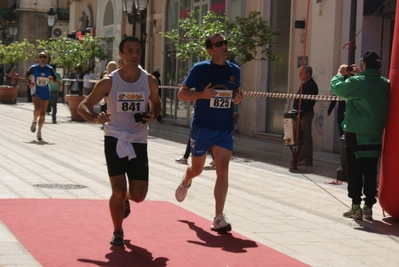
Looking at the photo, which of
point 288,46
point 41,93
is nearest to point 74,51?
point 288,46

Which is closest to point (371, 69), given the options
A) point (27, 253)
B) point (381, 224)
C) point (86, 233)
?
point (381, 224)

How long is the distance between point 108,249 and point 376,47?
12433 mm

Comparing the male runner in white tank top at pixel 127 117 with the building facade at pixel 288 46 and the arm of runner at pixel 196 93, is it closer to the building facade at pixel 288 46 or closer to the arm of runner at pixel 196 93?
the arm of runner at pixel 196 93

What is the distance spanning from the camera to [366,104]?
385 inches

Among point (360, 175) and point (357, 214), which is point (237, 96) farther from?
point (357, 214)

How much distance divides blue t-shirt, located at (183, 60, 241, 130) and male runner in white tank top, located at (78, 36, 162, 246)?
1053 millimetres

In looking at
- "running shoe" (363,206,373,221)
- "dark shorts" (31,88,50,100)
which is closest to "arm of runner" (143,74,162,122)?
"running shoe" (363,206,373,221)

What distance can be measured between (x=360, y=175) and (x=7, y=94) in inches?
1363

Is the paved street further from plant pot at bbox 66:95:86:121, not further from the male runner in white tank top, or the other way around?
plant pot at bbox 66:95:86:121

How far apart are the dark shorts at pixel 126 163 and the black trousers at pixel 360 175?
290 cm

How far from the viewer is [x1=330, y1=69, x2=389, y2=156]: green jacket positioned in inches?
385

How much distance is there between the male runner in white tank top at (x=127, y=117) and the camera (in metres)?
7.77

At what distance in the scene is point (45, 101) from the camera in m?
19.9

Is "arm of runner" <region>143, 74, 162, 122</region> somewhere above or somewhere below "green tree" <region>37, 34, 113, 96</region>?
below
